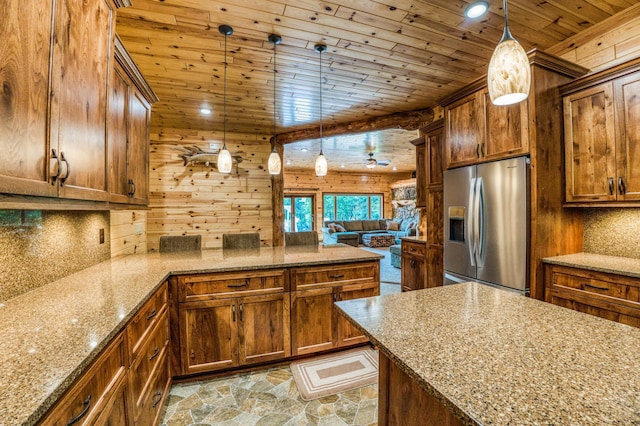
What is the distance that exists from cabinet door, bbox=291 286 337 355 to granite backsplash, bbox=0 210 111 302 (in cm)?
162

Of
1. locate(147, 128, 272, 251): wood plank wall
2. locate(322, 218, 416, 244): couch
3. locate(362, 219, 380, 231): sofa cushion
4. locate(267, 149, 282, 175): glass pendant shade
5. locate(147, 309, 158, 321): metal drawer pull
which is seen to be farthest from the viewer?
locate(362, 219, 380, 231): sofa cushion

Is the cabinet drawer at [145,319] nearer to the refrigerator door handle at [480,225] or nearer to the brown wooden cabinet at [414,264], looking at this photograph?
the refrigerator door handle at [480,225]

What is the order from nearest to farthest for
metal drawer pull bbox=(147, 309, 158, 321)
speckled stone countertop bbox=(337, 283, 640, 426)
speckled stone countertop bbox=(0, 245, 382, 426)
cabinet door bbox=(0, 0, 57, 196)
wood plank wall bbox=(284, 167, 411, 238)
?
speckled stone countertop bbox=(337, 283, 640, 426) → speckled stone countertop bbox=(0, 245, 382, 426) → cabinet door bbox=(0, 0, 57, 196) → metal drawer pull bbox=(147, 309, 158, 321) → wood plank wall bbox=(284, 167, 411, 238)

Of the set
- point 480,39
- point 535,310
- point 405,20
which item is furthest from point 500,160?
point 535,310

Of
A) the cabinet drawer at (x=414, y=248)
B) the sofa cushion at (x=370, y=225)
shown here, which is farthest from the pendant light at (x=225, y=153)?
the sofa cushion at (x=370, y=225)

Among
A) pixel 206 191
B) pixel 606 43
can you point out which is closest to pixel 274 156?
pixel 206 191

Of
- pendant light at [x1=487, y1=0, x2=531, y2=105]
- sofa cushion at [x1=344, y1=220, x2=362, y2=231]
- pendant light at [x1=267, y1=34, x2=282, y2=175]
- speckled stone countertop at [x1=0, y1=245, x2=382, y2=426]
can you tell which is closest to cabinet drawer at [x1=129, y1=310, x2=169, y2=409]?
speckled stone countertop at [x1=0, y1=245, x2=382, y2=426]

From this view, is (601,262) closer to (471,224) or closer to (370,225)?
(471,224)

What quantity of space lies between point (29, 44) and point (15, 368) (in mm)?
1039

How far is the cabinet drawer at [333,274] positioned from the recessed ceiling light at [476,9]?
2.09 m

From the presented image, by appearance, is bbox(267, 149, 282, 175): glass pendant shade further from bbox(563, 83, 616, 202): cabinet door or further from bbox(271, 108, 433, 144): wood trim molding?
bbox(563, 83, 616, 202): cabinet door

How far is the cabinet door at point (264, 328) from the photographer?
235 cm

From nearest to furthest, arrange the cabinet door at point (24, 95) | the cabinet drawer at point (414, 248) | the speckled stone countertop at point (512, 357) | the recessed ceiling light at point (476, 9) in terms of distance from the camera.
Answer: the speckled stone countertop at point (512, 357) → the cabinet door at point (24, 95) → the recessed ceiling light at point (476, 9) → the cabinet drawer at point (414, 248)

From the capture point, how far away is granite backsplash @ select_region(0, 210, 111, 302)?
1.47 meters
